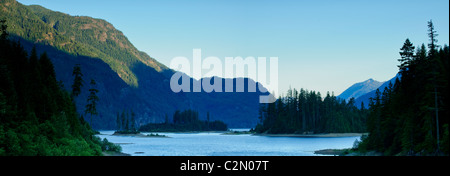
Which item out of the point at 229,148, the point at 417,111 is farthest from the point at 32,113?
the point at 229,148

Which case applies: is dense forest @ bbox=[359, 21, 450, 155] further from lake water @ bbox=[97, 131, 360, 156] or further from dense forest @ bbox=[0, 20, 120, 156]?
dense forest @ bbox=[0, 20, 120, 156]

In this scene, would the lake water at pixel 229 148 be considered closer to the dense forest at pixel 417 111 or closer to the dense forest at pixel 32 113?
the dense forest at pixel 417 111

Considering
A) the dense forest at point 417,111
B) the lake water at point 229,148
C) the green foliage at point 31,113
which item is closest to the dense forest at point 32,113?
the green foliage at point 31,113

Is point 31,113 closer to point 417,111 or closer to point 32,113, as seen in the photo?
point 32,113

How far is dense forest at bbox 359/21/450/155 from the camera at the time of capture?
159 feet

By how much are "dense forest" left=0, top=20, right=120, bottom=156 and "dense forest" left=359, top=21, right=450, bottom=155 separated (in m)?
41.6

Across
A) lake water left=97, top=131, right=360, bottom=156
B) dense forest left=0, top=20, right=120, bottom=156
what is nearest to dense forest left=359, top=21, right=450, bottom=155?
lake water left=97, top=131, right=360, bottom=156

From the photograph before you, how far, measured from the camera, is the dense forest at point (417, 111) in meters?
48.5

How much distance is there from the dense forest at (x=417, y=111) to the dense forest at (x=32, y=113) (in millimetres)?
41556

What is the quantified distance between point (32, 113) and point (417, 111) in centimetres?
4860

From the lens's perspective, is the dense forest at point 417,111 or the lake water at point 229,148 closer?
the dense forest at point 417,111

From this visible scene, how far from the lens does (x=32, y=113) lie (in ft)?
166

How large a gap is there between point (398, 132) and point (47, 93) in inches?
1933
